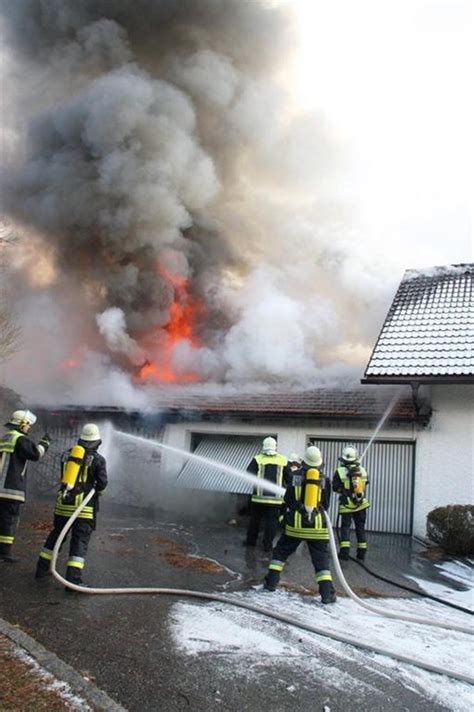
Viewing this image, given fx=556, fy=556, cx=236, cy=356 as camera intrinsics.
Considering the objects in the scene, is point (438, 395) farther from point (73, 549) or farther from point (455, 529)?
point (73, 549)

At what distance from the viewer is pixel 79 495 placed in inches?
209

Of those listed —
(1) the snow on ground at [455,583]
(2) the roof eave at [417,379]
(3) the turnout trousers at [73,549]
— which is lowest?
(1) the snow on ground at [455,583]

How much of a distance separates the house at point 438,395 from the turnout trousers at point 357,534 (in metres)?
2.60

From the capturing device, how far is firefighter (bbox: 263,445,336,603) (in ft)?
17.5

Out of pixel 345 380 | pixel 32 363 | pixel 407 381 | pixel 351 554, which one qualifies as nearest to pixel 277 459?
pixel 351 554

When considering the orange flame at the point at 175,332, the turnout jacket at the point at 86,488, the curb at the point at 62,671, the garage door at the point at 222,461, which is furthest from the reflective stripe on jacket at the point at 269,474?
the orange flame at the point at 175,332

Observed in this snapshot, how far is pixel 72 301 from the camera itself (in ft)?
53.3

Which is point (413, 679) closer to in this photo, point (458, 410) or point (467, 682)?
point (467, 682)

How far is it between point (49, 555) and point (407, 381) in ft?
22.3

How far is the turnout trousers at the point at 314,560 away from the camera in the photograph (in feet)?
17.2

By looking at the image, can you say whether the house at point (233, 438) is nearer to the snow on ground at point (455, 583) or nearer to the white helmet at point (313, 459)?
the snow on ground at point (455, 583)

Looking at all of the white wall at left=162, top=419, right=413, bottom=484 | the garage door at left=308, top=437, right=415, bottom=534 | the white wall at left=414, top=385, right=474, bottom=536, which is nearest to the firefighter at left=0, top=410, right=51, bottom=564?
the white wall at left=162, top=419, right=413, bottom=484

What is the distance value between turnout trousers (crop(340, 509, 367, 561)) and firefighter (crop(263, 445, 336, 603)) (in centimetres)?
223

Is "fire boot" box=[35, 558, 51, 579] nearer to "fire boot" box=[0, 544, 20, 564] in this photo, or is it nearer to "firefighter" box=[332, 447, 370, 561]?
"fire boot" box=[0, 544, 20, 564]
